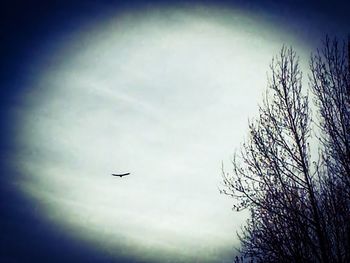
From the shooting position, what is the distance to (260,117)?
1073 cm

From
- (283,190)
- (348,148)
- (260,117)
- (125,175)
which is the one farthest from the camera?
(125,175)

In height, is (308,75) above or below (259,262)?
above

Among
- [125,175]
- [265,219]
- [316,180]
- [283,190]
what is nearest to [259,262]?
[265,219]

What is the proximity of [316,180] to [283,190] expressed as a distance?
4.50 feet

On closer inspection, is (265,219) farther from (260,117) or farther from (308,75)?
(308,75)

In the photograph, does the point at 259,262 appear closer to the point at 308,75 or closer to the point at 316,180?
the point at 316,180

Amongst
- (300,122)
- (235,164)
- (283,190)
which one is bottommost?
(283,190)

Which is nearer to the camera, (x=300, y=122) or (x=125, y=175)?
(x=300, y=122)

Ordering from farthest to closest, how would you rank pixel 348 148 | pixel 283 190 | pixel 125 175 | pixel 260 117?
1. pixel 125 175
2. pixel 260 117
3. pixel 283 190
4. pixel 348 148

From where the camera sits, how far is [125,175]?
15219mm

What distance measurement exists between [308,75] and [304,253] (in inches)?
228

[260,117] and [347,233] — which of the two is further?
[260,117]

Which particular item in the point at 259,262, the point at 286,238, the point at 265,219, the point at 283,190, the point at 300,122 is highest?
the point at 300,122

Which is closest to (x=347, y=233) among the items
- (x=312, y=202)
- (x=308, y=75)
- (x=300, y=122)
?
(x=312, y=202)
